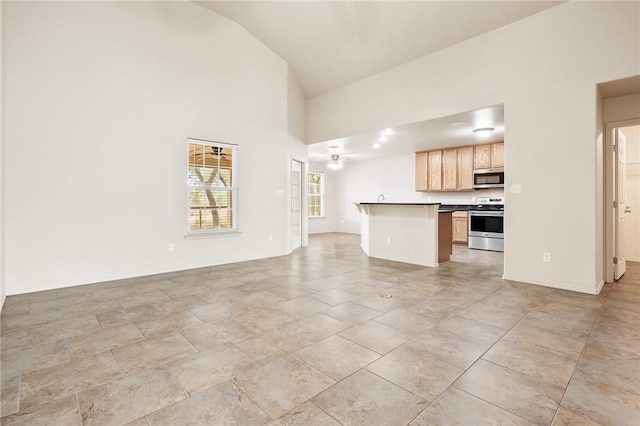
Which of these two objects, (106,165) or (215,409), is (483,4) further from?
(106,165)

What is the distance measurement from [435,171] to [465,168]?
778 millimetres

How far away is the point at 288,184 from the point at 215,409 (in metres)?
5.14

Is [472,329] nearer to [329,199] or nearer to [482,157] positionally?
[482,157]

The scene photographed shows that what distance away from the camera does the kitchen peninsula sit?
5188 mm

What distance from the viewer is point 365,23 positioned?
15.7ft

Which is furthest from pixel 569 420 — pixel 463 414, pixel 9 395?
pixel 9 395

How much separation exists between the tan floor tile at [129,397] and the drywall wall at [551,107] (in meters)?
4.25

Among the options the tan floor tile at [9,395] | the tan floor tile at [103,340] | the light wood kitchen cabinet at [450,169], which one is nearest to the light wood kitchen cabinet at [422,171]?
the light wood kitchen cabinet at [450,169]

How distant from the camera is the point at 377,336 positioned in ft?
8.05

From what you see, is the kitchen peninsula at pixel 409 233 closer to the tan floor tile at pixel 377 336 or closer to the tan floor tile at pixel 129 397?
the tan floor tile at pixel 377 336

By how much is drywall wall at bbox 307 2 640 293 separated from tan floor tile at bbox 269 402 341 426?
146 inches

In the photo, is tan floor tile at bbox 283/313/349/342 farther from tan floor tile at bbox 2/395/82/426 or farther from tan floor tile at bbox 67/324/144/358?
tan floor tile at bbox 2/395/82/426

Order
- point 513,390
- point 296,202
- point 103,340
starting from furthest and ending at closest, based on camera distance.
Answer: point 296,202 → point 103,340 → point 513,390

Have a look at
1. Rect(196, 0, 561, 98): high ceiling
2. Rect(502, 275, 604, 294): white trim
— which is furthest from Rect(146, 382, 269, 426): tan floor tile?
Rect(196, 0, 561, 98): high ceiling
